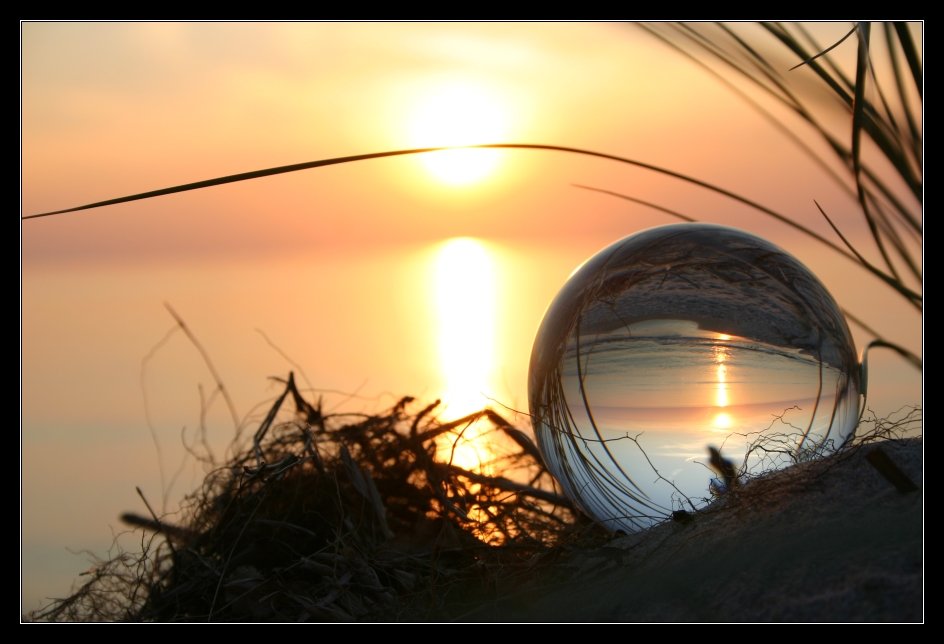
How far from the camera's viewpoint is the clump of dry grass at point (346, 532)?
1.81 m

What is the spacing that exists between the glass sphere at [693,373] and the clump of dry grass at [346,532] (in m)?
0.21

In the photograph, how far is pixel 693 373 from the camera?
72.1 inches

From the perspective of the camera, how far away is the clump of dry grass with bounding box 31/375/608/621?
71.4 inches

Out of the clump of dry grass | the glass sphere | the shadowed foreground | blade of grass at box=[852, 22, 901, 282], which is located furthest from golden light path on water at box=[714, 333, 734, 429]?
blade of grass at box=[852, 22, 901, 282]

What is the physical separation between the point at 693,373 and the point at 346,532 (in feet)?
3.28

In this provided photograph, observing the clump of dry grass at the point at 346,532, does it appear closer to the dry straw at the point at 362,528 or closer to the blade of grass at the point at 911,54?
the dry straw at the point at 362,528

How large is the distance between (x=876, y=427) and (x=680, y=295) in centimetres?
59

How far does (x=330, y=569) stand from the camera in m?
1.86

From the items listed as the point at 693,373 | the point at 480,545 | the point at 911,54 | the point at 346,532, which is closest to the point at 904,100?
the point at 911,54

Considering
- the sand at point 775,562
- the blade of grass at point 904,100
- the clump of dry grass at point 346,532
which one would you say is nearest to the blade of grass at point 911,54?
the blade of grass at point 904,100

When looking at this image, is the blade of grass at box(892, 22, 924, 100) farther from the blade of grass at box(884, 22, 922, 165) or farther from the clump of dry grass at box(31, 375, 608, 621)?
the clump of dry grass at box(31, 375, 608, 621)

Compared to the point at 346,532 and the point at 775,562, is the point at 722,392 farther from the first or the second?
the point at 346,532

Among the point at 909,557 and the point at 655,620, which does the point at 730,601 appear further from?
the point at 909,557

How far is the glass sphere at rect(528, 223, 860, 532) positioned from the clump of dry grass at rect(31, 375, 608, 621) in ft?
0.70
